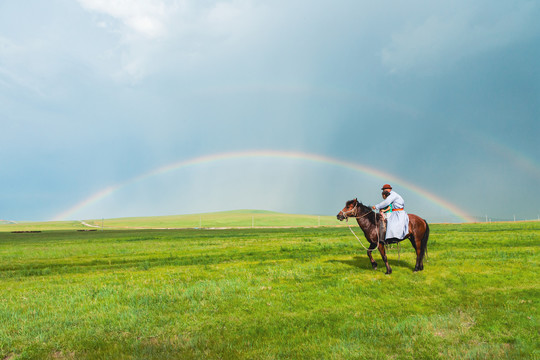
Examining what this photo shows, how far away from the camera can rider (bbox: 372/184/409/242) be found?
523 inches

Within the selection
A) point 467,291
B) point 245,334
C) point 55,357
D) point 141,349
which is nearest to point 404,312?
point 467,291

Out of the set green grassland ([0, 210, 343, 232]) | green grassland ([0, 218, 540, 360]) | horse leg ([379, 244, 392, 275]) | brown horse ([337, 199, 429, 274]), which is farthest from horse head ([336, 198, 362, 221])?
green grassland ([0, 210, 343, 232])

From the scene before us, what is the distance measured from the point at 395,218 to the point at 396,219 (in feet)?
0.19

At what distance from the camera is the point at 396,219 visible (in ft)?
44.3

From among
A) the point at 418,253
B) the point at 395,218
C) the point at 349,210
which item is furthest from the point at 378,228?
the point at 418,253

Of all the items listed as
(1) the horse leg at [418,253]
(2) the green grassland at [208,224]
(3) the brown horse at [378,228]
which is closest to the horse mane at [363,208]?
(3) the brown horse at [378,228]

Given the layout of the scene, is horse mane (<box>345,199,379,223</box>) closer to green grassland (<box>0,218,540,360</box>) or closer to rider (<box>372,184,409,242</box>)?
rider (<box>372,184,409,242</box>)

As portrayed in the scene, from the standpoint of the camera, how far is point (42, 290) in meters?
12.7

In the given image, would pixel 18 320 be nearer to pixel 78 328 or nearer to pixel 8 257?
pixel 78 328

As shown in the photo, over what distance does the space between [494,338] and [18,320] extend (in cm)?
1225

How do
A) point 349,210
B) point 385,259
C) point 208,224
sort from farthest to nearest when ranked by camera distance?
point 208,224 → point 349,210 → point 385,259

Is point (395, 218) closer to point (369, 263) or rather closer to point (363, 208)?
point (363, 208)

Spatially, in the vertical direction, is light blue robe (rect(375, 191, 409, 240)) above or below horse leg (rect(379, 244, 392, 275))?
above

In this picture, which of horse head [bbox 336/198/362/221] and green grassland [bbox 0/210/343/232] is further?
green grassland [bbox 0/210/343/232]
